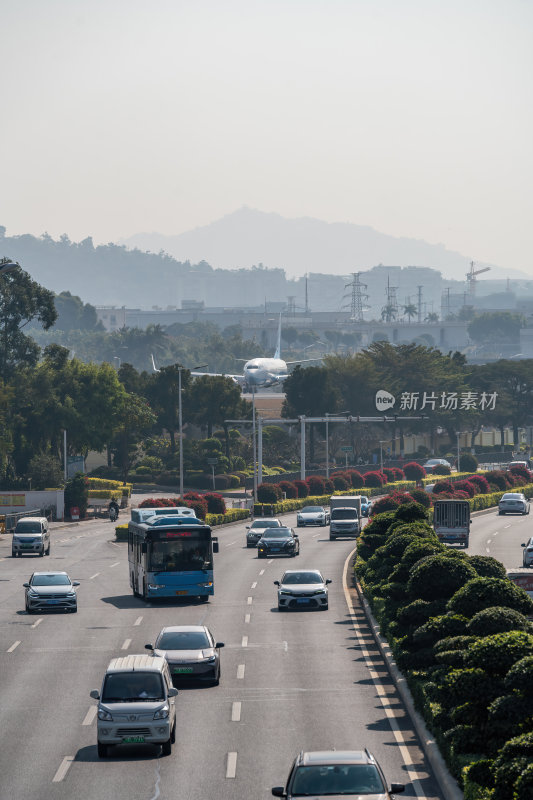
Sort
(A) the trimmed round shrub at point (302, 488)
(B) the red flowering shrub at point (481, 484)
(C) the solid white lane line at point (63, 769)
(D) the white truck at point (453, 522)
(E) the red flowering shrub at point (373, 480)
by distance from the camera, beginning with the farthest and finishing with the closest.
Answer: (E) the red flowering shrub at point (373, 480), (B) the red flowering shrub at point (481, 484), (A) the trimmed round shrub at point (302, 488), (D) the white truck at point (453, 522), (C) the solid white lane line at point (63, 769)

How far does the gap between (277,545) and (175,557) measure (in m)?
22.4

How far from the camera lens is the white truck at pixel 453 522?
73.9 metres

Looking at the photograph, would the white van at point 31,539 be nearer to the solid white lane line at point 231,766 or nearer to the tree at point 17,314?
the tree at point 17,314

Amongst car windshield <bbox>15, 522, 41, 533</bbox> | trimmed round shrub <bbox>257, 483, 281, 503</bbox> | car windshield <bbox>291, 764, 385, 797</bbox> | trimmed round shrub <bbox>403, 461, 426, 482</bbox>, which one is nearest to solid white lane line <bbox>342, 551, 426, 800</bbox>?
car windshield <bbox>291, 764, 385, 797</bbox>

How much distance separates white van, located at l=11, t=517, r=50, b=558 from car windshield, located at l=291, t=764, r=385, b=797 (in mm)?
56916

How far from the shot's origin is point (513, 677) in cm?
1903

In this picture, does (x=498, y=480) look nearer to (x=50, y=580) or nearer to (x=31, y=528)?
(x=31, y=528)

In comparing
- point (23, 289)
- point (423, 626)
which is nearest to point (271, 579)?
point (423, 626)

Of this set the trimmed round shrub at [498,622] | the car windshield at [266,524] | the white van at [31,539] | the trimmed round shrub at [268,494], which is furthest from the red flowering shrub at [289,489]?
the trimmed round shrub at [498,622]

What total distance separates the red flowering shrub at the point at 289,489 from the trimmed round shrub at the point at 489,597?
86.8 m

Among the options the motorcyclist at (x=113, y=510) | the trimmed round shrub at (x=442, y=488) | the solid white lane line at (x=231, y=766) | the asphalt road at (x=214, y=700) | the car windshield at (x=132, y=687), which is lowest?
the motorcyclist at (x=113, y=510)

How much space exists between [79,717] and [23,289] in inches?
3704

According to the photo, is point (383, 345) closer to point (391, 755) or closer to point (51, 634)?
point (51, 634)

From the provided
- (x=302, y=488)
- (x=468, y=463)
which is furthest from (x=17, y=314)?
(x=468, y=463)
